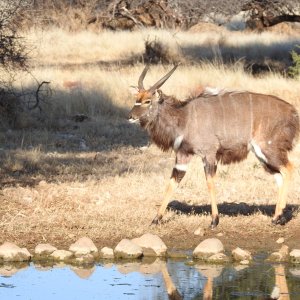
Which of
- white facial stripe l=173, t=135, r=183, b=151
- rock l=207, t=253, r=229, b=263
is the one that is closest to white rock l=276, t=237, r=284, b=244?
rock l=207, t=253, r=229, b=263

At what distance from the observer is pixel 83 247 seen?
9023 millimetres

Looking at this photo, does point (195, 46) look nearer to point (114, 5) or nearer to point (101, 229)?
point (114, 5)

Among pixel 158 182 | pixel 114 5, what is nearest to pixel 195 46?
pixel 114 5

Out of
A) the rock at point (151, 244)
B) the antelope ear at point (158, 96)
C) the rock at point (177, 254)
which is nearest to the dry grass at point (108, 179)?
the rock at point (177, 254)

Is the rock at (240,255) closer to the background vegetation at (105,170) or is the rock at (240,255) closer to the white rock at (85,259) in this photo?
the background vegetation at (105,170)

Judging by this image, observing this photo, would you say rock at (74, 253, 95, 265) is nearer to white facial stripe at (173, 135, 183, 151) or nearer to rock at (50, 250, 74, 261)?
rock at (50, 250, 74, 261)

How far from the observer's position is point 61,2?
37.2m

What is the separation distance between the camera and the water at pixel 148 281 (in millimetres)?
7836

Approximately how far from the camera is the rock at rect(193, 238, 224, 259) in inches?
358

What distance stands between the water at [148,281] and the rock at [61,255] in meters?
0.16

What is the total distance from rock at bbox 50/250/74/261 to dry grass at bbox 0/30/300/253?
2.00 feet

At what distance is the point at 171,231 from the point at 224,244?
0.68 metres

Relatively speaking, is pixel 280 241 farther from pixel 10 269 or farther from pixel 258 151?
pixel 10 269

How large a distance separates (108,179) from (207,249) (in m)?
3.31
